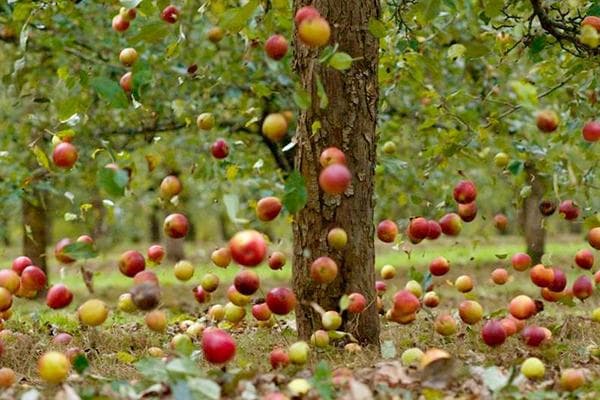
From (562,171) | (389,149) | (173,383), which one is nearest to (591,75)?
(389,149)

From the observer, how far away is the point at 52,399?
2.57 meters

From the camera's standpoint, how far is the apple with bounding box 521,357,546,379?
283 centimetres

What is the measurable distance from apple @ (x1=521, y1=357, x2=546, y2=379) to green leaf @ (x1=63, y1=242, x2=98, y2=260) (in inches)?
60.4

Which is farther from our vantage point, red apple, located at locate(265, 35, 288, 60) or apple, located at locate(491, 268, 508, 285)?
apple, located at locate(491, 268, 508, 285)

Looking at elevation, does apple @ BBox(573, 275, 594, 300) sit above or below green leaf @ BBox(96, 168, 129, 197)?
below

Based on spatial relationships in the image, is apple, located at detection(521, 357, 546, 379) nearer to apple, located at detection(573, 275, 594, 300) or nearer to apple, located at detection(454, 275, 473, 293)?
apple, located at detection(573, 275, 594, 300)

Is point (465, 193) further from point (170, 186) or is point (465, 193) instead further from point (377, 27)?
point (170, 186)

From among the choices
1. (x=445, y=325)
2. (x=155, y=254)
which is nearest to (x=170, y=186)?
(x=155, y=254)

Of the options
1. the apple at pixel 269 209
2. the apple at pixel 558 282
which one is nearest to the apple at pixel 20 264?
the apple at pixel 269 209

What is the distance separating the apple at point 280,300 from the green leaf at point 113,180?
78 cm

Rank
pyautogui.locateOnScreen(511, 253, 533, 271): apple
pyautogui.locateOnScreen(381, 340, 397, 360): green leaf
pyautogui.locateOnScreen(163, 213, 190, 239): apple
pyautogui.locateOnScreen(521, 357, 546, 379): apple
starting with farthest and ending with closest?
pyautogui.locateOnScreen(511, 253, 533, 271): apple, pyautogui.locateOnScreen(163, 213, 190, 239): apple, pyautogui.locateOnScreen(381, 340, 397, 360): green leaf, pyautogui.locateOnScreen(521, 357, 546, 379): apple

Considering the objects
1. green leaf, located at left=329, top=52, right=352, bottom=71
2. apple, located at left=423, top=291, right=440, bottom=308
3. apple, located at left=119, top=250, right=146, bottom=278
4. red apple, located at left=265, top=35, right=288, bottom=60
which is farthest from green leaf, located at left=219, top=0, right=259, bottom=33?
apple, located at left=423, top=291, right=440, bottom=308

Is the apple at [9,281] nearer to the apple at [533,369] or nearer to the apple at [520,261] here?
the apple at [533,369]

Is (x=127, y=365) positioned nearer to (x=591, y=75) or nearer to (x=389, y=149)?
(x=389, y=149)
